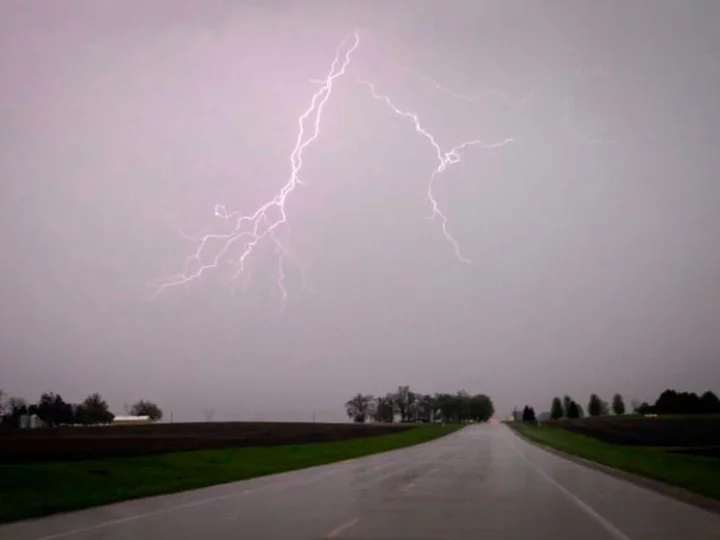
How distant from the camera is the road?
1366 centimetres

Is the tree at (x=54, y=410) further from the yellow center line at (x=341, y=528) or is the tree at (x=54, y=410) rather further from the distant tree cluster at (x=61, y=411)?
the yellow center line at (x=341, y=528)

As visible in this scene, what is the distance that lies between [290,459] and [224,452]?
3238 millimetres

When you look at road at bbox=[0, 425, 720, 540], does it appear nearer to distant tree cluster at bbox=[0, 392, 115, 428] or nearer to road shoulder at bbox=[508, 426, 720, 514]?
road shoulder at bbox=[508, 426, 720, 514]

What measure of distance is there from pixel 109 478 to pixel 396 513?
1162 cm

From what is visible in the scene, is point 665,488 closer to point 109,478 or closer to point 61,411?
point 109,478

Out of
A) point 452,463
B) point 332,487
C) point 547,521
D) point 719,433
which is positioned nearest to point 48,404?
point 719,433

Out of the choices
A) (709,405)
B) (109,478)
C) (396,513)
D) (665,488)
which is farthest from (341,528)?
(709,405)

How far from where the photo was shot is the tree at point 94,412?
151 m

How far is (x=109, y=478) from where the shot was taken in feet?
81.6

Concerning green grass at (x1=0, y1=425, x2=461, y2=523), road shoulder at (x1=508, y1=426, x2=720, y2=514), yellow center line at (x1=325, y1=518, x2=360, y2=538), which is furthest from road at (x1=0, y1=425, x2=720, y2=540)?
green grass at (x1=0, y1=425, x2=461, y2=523)

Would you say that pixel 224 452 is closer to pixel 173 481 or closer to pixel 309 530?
pixel 173 481

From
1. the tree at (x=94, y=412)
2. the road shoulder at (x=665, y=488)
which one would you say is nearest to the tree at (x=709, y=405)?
the tree at (x=94, y=412)

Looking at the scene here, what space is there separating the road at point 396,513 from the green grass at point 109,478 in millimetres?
980

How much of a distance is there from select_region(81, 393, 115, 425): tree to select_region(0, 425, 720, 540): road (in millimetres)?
134518
